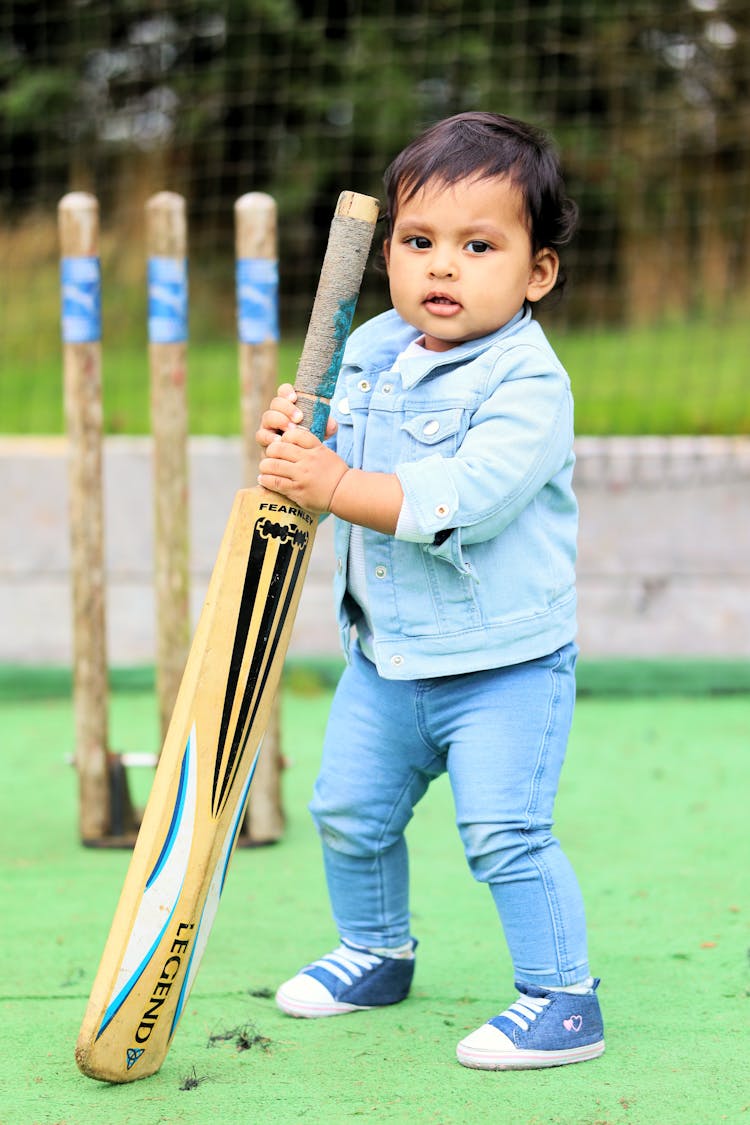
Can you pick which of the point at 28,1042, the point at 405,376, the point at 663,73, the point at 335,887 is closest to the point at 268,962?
the point at 335,887

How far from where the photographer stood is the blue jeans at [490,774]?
223 cm

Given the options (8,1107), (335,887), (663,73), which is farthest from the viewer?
(663,73)

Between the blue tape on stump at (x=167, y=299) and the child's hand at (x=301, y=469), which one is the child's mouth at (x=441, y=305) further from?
the blue tape on stump at (x=167, y=299)

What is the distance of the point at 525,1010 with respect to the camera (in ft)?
7.37

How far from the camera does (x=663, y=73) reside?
352 inches

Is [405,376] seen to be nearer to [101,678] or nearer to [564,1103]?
[564,1103]

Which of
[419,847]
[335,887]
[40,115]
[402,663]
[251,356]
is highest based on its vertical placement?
[40,115]

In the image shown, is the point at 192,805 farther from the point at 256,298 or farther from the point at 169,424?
the point at 256,298

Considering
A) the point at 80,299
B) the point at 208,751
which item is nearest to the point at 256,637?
→ the point at 208,751

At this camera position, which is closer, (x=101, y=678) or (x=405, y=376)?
(x=405, y=376)

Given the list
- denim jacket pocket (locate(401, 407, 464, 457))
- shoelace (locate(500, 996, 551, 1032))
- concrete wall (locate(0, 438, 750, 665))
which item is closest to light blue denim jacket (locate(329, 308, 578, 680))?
denim jacket pocket (locate(401, 407, 464, 457))

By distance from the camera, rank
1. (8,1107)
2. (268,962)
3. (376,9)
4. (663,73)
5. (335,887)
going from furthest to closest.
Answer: (376,9) → (663,73) → (268,962) → (335,887) → (8,1107)

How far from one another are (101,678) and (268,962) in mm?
895

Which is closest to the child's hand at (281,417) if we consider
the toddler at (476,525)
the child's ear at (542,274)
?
the toddler at (476,525)
